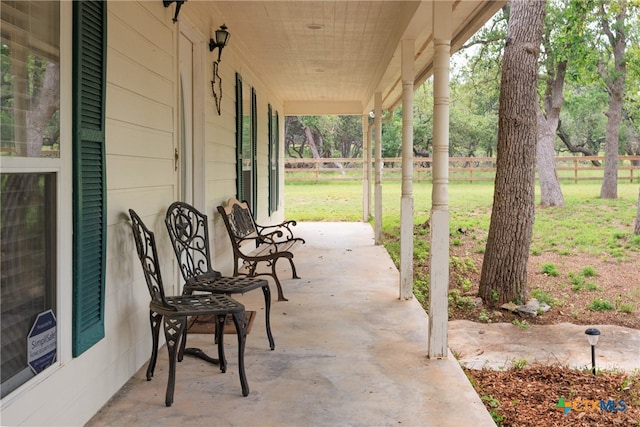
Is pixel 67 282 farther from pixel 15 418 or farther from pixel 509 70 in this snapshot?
pixel 509 70

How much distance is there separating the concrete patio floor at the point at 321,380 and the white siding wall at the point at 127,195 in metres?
0.19

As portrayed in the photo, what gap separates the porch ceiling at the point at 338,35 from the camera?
186 inches

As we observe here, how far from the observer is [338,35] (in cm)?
592

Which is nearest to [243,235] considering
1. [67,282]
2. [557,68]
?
[67,282]

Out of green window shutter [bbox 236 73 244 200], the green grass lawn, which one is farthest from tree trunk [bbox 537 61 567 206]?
green window shutter [bbox 236 73 244 200]

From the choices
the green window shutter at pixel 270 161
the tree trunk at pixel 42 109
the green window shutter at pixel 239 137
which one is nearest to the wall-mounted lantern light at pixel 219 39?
the green window shutter at pixel 239 137

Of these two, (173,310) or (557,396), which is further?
(557,396)

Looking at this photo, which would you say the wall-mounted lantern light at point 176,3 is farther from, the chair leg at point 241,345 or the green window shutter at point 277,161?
the green window shutter at point 277,161

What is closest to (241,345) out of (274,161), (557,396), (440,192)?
(440,192)

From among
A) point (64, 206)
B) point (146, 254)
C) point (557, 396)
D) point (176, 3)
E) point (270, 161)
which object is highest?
point (176, 3)

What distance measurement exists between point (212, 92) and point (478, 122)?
23074mm

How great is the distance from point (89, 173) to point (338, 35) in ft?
13.2

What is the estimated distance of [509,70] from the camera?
5.66m

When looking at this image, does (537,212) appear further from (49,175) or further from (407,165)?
(49,175)
